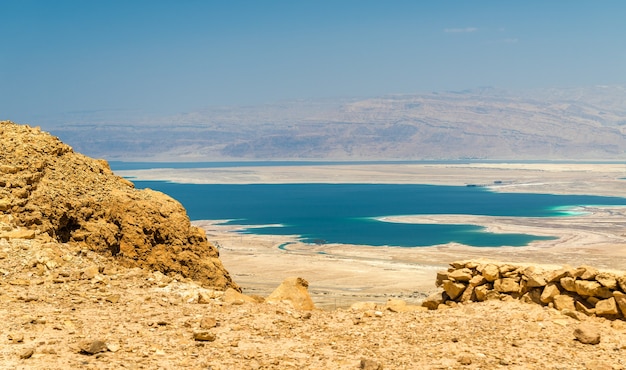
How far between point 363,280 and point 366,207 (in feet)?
175

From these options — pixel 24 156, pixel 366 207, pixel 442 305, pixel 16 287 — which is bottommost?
pixel 366 207

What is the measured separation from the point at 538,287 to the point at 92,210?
694cm

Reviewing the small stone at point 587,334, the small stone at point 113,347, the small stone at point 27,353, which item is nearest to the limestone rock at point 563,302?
the small stone at point 587,334

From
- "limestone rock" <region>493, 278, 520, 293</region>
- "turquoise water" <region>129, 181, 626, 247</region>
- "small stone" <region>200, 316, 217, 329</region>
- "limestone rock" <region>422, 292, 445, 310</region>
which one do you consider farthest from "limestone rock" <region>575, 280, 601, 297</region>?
"turquoise water" <region>129, 181, 626, 247</region>

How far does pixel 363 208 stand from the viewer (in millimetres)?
88938

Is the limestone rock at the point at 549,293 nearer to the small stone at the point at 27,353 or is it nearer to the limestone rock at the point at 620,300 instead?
the limestone rock at the point at 620,300

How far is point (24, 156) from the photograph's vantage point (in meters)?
11.6

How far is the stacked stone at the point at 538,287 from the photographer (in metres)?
8.63

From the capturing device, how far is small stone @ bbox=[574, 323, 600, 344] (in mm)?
7543

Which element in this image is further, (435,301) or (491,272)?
(435,301)

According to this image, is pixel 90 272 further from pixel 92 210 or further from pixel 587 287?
pixel 587 287

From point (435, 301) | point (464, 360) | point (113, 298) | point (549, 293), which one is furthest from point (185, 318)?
point (549, 293)

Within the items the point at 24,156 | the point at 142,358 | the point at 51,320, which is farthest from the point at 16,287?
the point at 24,156

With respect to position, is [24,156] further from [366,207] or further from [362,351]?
[366,207]
